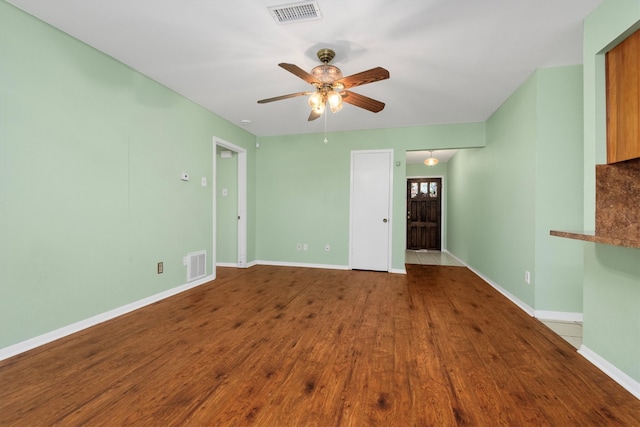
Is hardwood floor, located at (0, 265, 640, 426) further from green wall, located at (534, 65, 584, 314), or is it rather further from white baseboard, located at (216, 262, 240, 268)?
white baseboard, located at (216, 262, 240, 268)

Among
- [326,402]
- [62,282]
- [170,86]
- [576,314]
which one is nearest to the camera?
[326,402]

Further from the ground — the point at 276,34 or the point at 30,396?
the point at 276,34

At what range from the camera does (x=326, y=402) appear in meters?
1.47

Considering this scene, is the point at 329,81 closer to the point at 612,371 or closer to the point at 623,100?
the point at 623,100

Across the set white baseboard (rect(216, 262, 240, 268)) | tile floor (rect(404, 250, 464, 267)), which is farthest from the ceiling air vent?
tile floor (rect(404, 250, 464, 267))

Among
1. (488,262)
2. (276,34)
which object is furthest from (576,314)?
(276,34)

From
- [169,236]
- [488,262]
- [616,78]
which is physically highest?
[616,78]

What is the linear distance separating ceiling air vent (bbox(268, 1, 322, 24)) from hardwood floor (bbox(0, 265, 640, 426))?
8.17 ft

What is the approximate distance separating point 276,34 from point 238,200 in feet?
10.3

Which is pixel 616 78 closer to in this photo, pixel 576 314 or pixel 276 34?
pixel 576 314

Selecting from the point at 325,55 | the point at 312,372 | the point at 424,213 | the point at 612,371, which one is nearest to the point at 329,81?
the point at 325,55

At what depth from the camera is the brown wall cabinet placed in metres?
1.59

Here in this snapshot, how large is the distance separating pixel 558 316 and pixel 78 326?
4447 millimetres

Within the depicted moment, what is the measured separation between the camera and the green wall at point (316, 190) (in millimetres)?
4586
